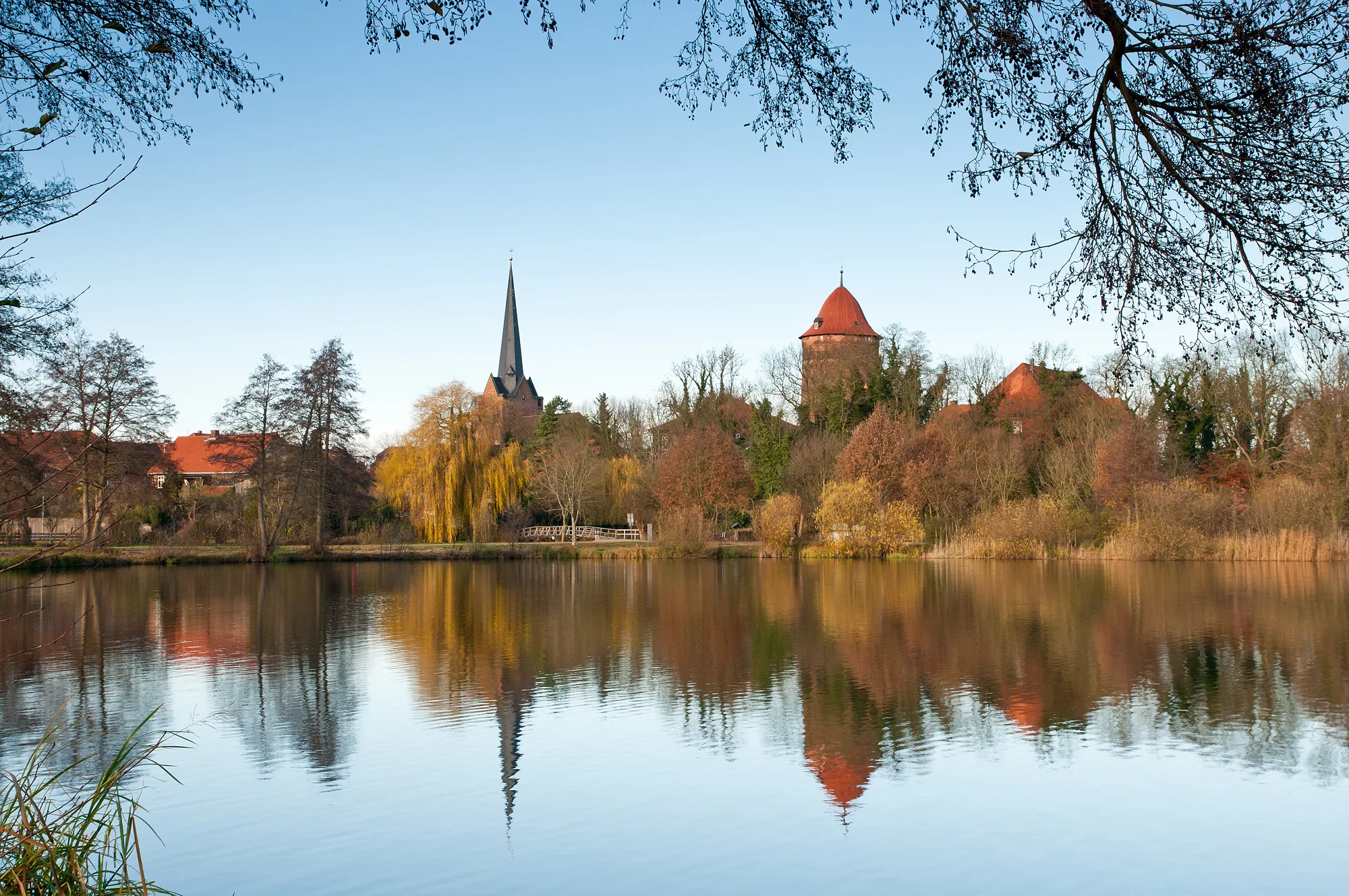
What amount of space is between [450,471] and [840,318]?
130 feet

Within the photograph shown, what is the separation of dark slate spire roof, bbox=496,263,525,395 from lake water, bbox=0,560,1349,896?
6804 cm

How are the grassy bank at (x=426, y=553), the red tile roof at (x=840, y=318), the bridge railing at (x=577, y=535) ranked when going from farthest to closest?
the red tile roof at (x=840, y=318), the bridge railing at (x=577, y=535), the grassy bank at (x=426, y=553)

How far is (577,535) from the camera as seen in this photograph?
146 ft

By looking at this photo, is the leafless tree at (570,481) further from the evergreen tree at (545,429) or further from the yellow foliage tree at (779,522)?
the yellow foliage tree at (779,522)

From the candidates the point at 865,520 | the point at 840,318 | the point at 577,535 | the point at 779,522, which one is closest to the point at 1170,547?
the point at 865,520

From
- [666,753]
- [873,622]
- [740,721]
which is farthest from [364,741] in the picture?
[873,622]

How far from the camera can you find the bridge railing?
44.2 metres

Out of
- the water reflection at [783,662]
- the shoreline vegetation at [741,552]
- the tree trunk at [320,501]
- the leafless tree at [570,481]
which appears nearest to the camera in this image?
the water reflection at [783,662]

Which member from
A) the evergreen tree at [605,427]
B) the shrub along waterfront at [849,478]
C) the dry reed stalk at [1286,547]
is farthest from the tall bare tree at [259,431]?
the dry reed stalk at [1286,547]

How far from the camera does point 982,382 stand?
49.3 metres

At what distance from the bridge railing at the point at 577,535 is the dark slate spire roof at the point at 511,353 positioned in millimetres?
43767

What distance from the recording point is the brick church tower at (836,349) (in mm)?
49688

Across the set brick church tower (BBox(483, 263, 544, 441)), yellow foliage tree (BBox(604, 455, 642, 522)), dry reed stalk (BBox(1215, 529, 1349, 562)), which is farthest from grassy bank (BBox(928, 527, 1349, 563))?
brick church tower (BBox(483, 263, 544, 441))

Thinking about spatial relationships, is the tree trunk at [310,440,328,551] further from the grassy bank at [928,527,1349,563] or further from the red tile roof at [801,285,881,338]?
the red tile roof at [801,285,881,338]
